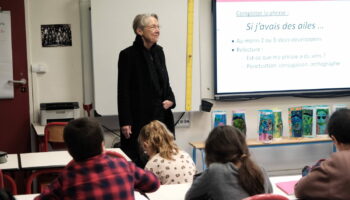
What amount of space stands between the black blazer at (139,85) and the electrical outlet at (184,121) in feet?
3.89

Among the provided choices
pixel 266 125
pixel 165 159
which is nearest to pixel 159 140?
pixel 165 159

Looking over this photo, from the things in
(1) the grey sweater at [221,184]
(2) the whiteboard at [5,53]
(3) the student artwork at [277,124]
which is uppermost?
(2) the whiteboard at [5,53]

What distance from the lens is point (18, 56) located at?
458cm

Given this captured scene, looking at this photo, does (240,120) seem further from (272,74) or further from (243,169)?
(243,169)

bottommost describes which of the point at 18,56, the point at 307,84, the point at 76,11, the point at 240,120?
the point at 240,120

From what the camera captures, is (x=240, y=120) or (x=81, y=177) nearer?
(x=81, y=177)

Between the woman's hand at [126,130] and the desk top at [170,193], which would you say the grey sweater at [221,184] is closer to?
the desk top at [170,193]

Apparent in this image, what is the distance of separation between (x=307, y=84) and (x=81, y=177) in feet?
12.6

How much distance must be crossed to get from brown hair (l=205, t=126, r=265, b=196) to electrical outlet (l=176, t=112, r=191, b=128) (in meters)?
2.98

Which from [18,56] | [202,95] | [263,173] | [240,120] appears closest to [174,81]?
[202,95]

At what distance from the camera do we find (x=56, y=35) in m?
4.66

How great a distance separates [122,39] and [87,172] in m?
2.92

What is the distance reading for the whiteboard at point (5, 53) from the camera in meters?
4.53

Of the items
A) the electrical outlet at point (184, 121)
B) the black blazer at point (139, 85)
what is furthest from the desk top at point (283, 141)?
the black blazer at point (139, 85)
